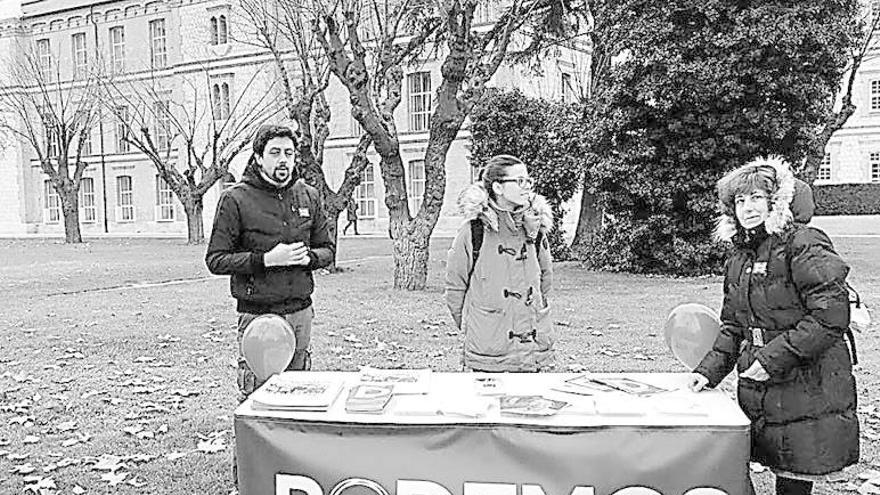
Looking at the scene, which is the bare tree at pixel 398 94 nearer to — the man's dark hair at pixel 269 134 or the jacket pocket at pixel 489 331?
the man's dark hair at pixel 269 134

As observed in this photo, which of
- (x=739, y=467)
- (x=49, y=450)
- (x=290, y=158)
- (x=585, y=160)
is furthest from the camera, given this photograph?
(x=585, y=160)

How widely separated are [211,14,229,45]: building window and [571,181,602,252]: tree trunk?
83.6 ft

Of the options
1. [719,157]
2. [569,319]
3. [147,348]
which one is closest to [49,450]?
[147,348]

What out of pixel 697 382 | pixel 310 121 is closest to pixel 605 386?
pixel 697 382

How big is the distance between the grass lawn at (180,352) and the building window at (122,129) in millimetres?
15652

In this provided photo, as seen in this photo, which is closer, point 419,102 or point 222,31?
point 419,102

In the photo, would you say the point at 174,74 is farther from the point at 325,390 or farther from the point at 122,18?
the point at 325,390

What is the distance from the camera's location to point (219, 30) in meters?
42.5

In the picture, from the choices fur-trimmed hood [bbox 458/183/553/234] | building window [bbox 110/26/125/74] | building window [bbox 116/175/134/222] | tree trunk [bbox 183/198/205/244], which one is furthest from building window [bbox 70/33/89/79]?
fur-trimmed hood [bbox 458/183/553/234]

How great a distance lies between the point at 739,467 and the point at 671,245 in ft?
48.2

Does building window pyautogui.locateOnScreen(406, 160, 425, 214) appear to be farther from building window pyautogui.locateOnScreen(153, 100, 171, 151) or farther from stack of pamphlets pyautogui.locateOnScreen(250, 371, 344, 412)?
stack of pamphlets pyautogui.locateOnScreen(250, 371, 344, 412)

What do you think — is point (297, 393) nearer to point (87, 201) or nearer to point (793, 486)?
point (793, 486)

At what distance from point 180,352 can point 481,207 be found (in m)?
6.02

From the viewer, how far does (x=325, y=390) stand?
3.44 meters
